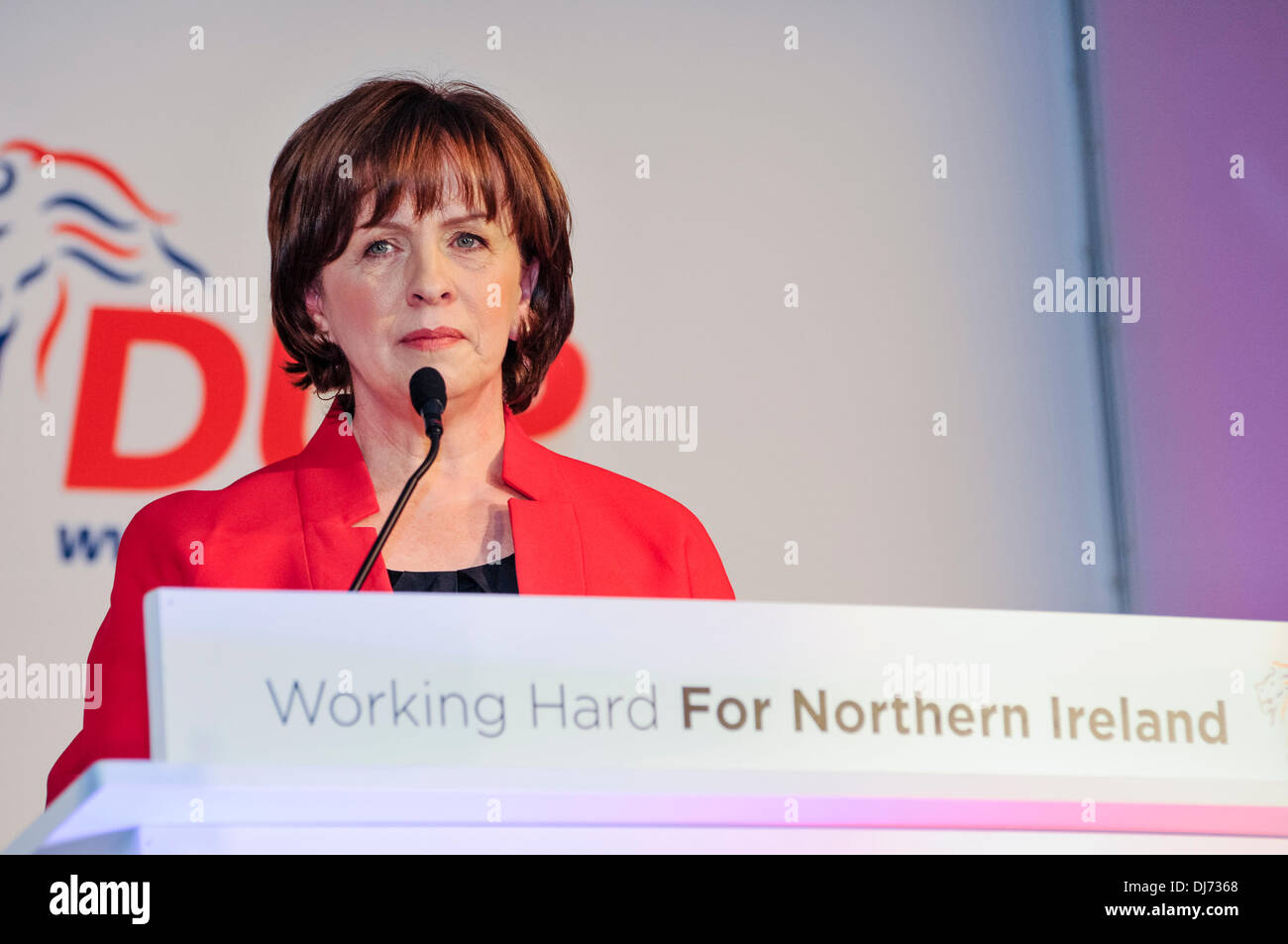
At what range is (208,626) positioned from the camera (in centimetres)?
107

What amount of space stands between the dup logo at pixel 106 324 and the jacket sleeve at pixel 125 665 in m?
0.67

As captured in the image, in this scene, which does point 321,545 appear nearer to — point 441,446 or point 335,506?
point 335,506

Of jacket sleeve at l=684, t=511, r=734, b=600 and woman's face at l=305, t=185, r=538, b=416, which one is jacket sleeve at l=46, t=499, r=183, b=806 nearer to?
woman's face at l=305, t=185, r=538, b=416

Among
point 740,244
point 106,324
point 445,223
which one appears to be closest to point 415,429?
point 445,223

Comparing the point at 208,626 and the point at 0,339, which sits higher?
the point at 0,339

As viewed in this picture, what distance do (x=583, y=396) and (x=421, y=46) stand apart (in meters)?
0.75

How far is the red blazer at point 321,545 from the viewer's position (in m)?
1.74

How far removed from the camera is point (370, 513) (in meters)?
1.85

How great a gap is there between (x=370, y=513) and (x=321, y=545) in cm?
8

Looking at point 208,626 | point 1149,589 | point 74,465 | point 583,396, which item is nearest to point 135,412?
point 74,465

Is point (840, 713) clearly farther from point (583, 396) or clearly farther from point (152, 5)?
point (152, 5)

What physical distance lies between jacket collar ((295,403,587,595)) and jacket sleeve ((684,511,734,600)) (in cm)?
17

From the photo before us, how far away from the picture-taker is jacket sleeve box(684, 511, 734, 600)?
1.94m

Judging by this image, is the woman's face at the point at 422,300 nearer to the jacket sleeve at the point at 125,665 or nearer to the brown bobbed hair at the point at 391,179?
the brown bobbed hair at the point at 391,179
